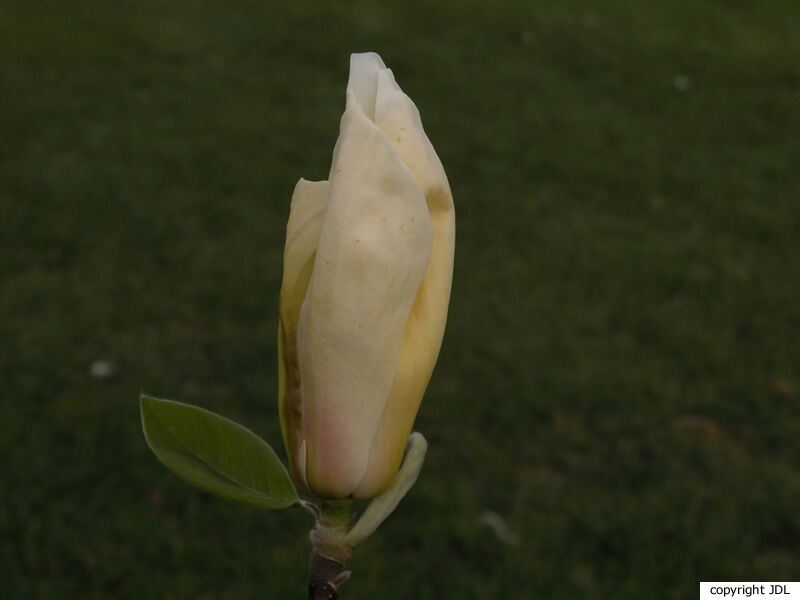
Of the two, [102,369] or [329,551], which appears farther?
[102,369]

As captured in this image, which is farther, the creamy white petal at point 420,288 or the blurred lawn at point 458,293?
the blurred lawn at point 458,293

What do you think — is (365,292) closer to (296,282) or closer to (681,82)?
(296,282)

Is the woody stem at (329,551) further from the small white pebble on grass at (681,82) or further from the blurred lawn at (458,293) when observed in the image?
the small white pebble on grass at (681,82)

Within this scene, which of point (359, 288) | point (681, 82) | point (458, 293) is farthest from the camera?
point (681, 82)

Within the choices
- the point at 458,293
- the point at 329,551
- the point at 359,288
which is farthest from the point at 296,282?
the point at 458,293

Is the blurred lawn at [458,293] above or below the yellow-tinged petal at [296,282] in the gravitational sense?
below

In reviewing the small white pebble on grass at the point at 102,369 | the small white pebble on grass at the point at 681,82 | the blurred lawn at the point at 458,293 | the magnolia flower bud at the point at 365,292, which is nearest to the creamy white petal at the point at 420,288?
the magnolia flower bud at the point at 365,292
